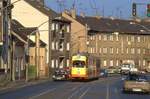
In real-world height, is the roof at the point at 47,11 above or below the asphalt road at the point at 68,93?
above

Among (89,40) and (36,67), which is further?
(89,40)

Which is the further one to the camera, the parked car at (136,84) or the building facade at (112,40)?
the building facade at (112,40)

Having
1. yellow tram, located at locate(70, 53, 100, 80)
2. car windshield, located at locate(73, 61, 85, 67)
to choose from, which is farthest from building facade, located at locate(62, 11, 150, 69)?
car windshield, located at locate(73, 61, 85, 67)

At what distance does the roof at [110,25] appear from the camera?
445ft

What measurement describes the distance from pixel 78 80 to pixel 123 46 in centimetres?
7095

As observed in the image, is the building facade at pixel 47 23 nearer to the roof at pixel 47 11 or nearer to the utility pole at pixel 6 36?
the roof at pixel 47 11

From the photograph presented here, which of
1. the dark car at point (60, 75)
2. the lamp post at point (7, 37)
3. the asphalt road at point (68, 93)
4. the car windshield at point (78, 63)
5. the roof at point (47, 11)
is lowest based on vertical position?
the asphalt road at point (68, 93)

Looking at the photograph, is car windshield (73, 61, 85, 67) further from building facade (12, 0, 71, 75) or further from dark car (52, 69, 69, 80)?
building facade (12, 0, 71, 75)

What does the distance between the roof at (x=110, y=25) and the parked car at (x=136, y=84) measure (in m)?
88.1

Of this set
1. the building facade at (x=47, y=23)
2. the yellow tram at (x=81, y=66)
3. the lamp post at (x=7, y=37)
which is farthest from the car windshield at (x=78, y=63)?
the building facade at (x=47, y=23)

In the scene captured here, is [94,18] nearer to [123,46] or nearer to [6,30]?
[123,46]

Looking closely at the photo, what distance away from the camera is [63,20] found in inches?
A: 4360

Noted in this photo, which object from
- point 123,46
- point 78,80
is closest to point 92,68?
point 78,80

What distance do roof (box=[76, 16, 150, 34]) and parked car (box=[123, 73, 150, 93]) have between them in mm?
88125
